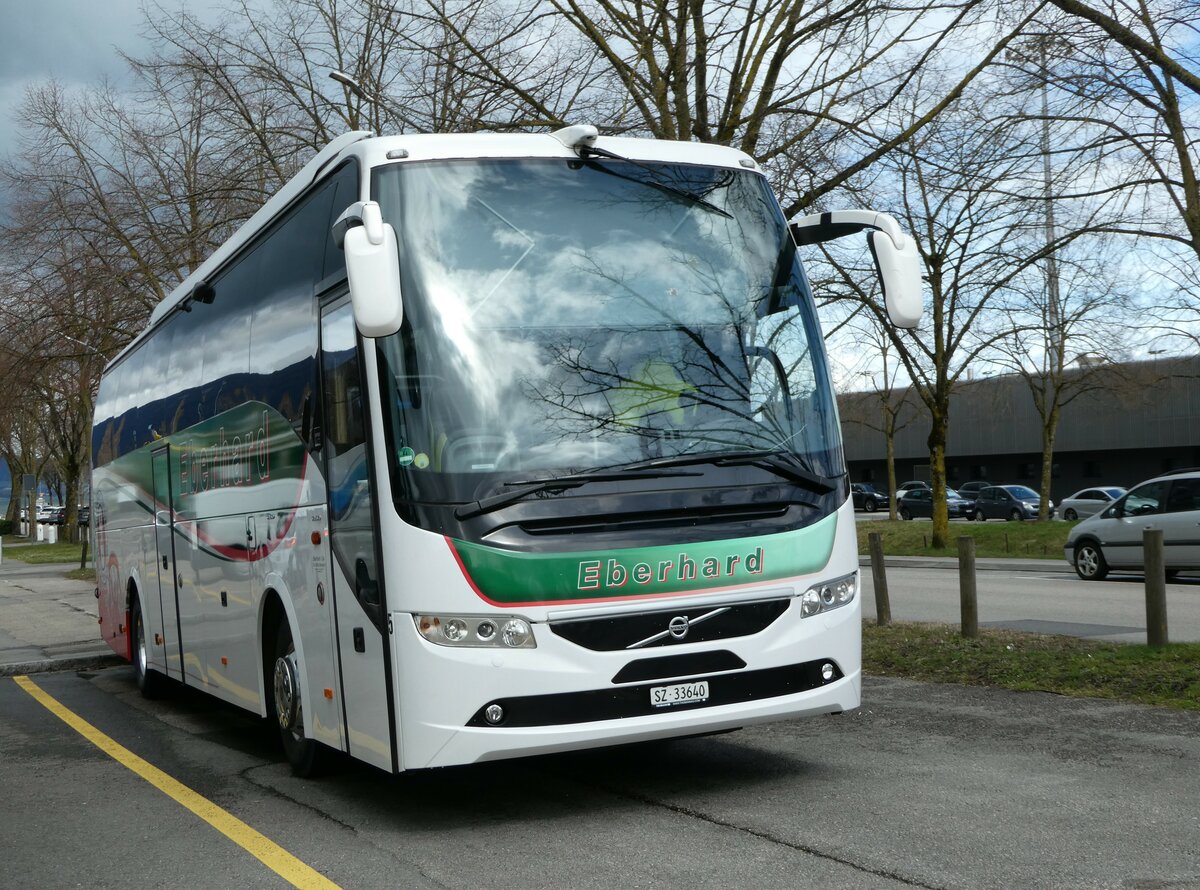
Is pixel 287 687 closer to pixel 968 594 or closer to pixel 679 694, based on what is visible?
pixel 679 694

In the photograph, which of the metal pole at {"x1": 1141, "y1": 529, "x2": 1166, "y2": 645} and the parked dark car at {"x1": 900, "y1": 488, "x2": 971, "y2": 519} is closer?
the metal pole at {"x1": 1141, "y1": 529, "x2": 1166, "y2": 645}

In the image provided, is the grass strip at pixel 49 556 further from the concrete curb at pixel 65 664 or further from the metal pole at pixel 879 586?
the metal pole at pixel 879 586

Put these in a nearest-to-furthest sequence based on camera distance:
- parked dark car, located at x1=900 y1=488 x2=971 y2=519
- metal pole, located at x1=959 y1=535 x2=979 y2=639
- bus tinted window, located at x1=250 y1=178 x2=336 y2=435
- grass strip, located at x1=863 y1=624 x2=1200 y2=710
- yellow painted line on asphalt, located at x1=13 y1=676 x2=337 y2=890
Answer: yellow painted line on asphalt, located at x1=13 y1=676 x2=337 y2=890
bus tinted window, located at x1=250 y1=178 x2=336 y2=435
grass strip, located at x1=863 y1=624 x2=1200 y2=710
metal pole, located at x1=959 y1=535 x2=979 y2=639
parked dark car, located at x1=900 y1=488 x2=971 y2=519

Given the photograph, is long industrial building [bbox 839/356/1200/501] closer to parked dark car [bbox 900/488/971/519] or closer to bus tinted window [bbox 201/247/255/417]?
parked dark car [bbox 900/488/971/519]

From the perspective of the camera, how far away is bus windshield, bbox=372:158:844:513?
6273mm

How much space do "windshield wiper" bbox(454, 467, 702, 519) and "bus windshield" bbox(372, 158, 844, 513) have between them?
44 millimetres

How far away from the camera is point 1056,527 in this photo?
118ft

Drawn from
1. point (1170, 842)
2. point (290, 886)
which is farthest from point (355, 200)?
point (1170, 842)

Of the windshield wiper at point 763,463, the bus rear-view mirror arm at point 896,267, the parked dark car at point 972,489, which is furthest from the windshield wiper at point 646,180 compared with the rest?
the parked dark car at point 972,489

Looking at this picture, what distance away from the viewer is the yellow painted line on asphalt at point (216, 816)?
5.71 meters

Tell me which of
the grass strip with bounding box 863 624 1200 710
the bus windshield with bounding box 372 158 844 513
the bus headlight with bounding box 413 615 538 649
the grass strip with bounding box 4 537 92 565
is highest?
the bus windshield with bounding box 372 158 844 513

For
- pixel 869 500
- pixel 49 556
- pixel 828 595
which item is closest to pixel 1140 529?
pixel 828 595

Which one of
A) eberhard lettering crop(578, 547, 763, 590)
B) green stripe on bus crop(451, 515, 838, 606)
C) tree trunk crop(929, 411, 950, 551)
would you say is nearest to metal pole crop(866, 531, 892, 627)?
green stripe on bus crop(451, 515, 838, 606)

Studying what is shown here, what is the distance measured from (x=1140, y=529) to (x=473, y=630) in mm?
17586
